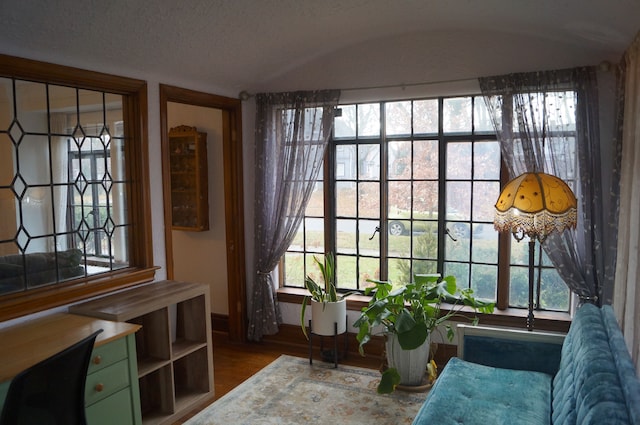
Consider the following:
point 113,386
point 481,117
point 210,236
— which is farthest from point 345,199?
point 113,386

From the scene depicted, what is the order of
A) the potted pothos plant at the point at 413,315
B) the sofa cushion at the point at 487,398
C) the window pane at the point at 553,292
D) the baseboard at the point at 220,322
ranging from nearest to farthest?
the sofa cushion at the point at 487,398
the potted pothos plant at the point at 413,315
the window pane at the point at 553,292
the baseboard at the point at 220,322

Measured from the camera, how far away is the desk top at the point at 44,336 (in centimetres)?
219

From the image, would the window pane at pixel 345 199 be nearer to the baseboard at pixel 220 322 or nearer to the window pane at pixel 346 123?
the window pane at pixel 346 123

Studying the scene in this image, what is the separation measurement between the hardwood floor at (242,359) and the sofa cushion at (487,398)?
1420 mm

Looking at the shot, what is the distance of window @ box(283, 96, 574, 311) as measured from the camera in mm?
3910

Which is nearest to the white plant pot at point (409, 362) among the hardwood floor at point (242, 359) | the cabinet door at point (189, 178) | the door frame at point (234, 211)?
the hardwood floor at point (242, 359)

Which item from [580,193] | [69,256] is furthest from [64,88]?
[580,193]

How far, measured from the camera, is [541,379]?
9.02ft

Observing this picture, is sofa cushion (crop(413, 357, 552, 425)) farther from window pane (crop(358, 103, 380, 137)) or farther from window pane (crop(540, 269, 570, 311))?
window pane (crop(358, 103, 380, 137))

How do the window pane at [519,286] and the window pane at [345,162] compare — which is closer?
the window pane at [519,286]

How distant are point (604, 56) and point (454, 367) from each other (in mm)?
2343

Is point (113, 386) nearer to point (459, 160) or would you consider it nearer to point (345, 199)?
point (345, 199)

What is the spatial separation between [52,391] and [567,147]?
3.39 metres

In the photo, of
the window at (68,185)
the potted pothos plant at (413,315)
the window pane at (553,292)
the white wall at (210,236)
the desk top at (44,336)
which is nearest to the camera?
the desk top at (44,336)
